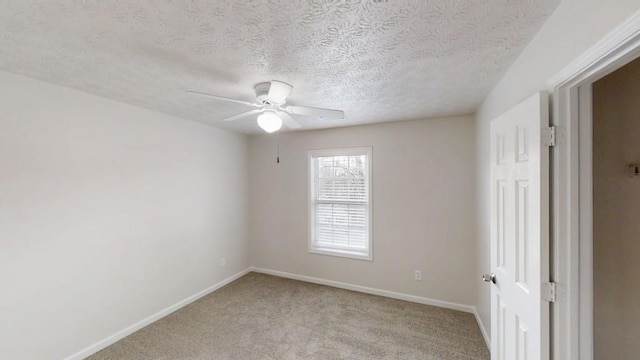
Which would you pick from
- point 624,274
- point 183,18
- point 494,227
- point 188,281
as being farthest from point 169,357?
point 624,274

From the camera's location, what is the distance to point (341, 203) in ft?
12.5

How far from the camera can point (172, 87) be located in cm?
217

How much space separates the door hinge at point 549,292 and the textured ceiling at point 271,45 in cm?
128

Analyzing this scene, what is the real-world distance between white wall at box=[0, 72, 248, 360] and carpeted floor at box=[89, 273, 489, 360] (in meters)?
0.40

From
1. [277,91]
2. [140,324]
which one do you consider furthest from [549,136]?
[140,324]

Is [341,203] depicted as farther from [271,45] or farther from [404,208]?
[271,45]

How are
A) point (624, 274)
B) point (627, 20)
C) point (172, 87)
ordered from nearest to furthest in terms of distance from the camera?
point (627, 20)
point (624, 274)
point (172, 87)

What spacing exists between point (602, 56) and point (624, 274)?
53.5 inches

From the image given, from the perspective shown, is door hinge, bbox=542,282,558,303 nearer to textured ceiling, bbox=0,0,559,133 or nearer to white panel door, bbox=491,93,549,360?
white panel door, bbox=491,93,549,360

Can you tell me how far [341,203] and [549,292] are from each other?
9.00 feet

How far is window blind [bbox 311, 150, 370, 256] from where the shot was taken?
3672mm

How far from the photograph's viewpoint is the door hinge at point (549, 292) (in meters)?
1.18

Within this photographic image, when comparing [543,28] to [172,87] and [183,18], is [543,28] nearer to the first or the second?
[183,18]

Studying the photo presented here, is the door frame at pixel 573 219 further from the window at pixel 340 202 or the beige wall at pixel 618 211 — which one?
the window at pixel 340 202
